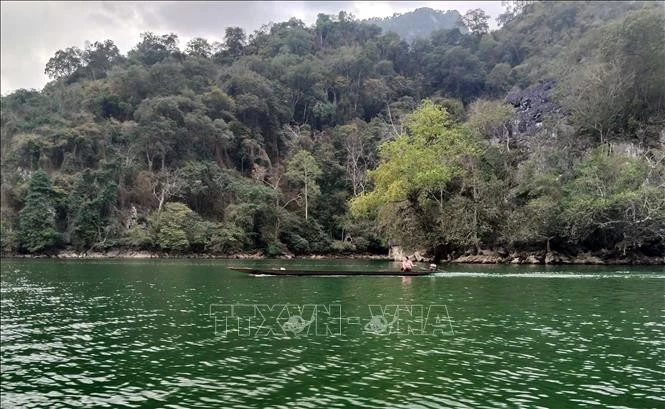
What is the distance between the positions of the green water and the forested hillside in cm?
2695

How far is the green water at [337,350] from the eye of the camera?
10570 millimetres

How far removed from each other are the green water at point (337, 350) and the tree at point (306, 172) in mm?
49685

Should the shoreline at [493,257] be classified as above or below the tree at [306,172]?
below

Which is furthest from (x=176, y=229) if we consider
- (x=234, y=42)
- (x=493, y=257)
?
(x=234, y=42)

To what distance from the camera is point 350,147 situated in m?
84.4

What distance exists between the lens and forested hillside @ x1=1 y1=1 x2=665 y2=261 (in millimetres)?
52969

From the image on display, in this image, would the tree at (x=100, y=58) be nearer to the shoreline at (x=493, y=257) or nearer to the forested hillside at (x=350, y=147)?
the forested hillside at (x=350, y=147)

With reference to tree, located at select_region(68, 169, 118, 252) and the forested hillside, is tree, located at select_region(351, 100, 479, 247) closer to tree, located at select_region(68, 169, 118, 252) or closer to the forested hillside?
the forested hillside

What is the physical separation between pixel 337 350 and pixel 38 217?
59.8m

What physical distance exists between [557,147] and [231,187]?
40.3 metres

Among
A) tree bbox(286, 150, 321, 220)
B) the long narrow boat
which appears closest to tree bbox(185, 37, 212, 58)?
tree bbox(286, 150, 321, 220)

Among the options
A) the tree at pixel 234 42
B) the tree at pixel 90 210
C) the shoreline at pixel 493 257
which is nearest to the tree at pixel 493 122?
the shoreline at pixel 493 257

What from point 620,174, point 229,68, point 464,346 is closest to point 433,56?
point 229,68

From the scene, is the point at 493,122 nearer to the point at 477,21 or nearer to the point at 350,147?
the point at 350,147
